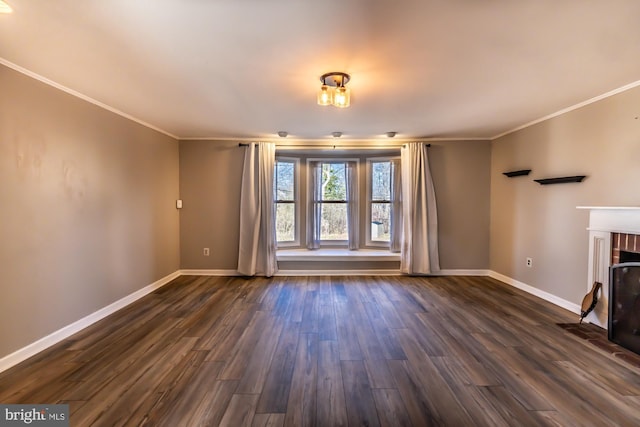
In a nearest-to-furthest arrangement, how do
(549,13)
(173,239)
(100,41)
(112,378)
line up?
(549,13)
(100,41)
(112,378)
(173,239)

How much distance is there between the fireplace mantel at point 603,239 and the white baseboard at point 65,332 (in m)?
5.17

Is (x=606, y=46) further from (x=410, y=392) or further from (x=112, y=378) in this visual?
(x=112, y=378)

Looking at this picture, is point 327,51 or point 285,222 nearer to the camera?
point 327,51

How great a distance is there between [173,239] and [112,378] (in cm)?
280

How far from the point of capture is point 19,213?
2.21m

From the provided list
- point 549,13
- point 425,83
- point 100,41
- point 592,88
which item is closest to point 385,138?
point 425,83

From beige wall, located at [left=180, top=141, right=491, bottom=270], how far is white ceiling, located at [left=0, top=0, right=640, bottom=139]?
149 cm

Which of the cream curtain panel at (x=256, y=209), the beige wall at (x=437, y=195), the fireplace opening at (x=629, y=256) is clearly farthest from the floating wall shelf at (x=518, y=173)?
the cream curtain panel at (x=256, y=209)

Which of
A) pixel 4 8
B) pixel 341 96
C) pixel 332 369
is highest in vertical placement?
pixel 4 8

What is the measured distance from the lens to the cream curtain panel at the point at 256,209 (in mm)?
4637

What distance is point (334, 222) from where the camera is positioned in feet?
17.1

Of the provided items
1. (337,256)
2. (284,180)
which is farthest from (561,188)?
(284,180)

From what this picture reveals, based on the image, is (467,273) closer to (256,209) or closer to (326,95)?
(256,209)

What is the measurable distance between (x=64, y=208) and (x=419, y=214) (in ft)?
14.9
